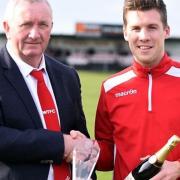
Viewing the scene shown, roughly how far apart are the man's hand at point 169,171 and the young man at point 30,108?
500 mm

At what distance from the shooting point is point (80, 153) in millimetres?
2922

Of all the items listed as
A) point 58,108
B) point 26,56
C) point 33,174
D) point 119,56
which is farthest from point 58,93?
point 119,56

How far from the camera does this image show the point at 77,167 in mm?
2760

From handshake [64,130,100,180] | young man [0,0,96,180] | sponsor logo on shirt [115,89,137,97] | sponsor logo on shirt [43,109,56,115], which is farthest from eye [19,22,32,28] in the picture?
sponsor logo on shirt [115,89,137,97]

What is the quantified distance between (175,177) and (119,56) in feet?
138

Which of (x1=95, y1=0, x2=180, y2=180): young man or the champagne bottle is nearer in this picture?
the champagne bottle

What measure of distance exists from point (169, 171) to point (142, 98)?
50 centimetres

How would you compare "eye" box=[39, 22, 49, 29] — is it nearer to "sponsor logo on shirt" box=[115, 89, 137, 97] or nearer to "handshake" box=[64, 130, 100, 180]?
"handshake" box=[64, 130, 100, 180]

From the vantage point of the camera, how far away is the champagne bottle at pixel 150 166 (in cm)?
303

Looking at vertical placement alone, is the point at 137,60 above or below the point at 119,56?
above

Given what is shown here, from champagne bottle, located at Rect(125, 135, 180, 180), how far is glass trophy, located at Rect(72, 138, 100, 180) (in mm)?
304

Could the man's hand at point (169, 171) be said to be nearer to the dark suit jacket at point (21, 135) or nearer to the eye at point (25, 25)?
the dark suit jacket at point (21, 135)

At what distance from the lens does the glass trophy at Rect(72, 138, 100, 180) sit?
108 inches

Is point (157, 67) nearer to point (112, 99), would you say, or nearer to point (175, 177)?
point (112, 99)
